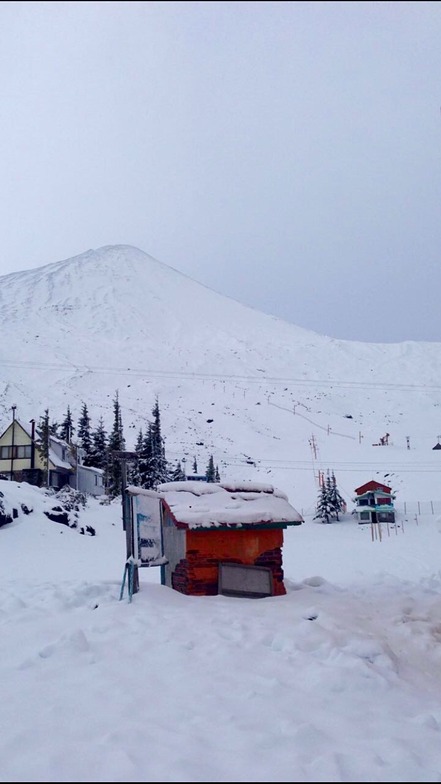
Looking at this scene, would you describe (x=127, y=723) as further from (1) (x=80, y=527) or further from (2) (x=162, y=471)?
(2) (x=162, y=471)

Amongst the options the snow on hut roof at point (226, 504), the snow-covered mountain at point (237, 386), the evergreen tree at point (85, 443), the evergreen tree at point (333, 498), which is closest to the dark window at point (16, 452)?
the evergreen tree at point (85, 443)

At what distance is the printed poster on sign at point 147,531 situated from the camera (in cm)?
1041

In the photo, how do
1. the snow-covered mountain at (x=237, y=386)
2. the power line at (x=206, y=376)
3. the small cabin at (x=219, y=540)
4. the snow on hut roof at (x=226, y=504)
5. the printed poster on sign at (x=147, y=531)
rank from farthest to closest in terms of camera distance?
1. the power line at (x=206, y=376)
2. the snow-covered mountain at (x=237, y=386)
3. the snow on hut roof at (x=226, y=504)
4. the small cabin at (x=219, y=540)
5. the printed poster on sign at (x=147, y=531)

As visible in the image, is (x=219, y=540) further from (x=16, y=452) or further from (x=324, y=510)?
(x=16, y=452)

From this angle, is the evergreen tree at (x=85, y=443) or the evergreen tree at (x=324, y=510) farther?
the evergreen tree at (x=85, y=443)

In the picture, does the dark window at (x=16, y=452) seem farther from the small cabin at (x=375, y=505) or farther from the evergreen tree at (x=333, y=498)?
the small cabin at (x=375, y=505)

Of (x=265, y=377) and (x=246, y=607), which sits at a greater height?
(x=265, y=377)

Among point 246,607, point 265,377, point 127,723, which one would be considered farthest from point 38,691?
point 265,377

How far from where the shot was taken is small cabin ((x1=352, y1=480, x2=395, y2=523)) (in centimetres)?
3991

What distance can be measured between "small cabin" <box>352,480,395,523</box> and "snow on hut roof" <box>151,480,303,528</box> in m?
29.5

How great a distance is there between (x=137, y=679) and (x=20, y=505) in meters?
20.9

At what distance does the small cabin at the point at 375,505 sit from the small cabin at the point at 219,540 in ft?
99.3

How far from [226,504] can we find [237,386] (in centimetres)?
10601

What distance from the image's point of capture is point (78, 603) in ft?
32.1
